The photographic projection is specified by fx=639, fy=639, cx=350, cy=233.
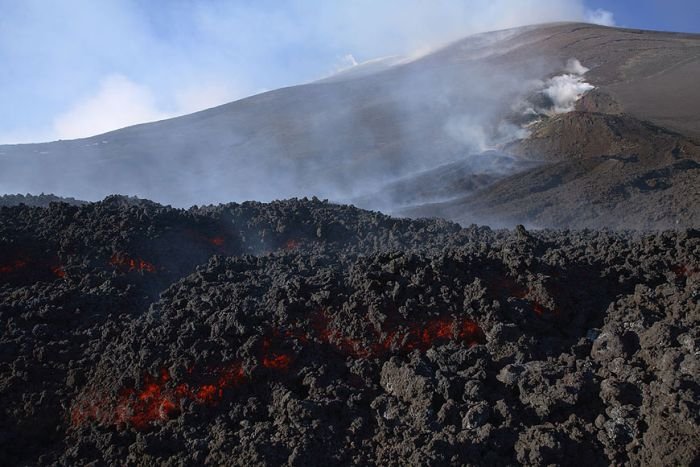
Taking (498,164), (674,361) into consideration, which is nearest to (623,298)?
(674,361)

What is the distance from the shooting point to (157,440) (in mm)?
5352

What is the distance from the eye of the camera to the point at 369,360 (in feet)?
20.1

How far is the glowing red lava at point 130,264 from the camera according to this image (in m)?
9.09

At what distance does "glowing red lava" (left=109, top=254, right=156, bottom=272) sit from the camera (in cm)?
909

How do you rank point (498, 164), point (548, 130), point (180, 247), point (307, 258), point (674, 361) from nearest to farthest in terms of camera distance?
point (674, 361) < point (307, 258) < point (180, 247) < point (498, 164) < point (548, 130)

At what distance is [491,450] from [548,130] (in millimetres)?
20636

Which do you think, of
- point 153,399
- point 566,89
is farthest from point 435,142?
point 153,399

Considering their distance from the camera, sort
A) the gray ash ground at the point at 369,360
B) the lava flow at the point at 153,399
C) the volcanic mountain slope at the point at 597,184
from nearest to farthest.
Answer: the gray ash ground at the point at 369,360
the lava flow at the point at 153,399
the volcanic mountain slope at the point at 597,184

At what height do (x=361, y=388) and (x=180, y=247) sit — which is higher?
(x=180, y=247)

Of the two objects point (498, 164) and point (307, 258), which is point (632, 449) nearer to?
point (307, 258)

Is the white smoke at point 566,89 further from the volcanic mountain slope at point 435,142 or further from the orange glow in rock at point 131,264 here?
the orange glow in rock at point 131,264

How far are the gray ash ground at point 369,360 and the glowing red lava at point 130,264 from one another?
0.34m

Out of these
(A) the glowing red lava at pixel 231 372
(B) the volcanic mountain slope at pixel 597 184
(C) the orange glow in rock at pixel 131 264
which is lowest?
(B) the volcanic mountain slope at pixel 597 184

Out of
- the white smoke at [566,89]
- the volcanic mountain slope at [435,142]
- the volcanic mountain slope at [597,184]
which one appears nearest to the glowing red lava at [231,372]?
the volcanic mountain slope at [597,184]
